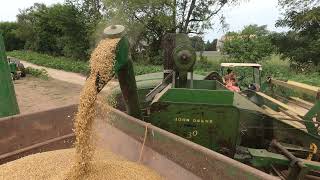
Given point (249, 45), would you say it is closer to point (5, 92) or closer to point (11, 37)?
point (5, 92)

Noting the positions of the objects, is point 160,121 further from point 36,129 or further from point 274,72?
point 274,72

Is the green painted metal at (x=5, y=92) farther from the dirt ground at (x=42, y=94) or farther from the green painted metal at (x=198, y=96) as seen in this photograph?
the dirt ground at (x=42, y=94)

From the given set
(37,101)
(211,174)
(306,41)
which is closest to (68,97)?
(37,101)

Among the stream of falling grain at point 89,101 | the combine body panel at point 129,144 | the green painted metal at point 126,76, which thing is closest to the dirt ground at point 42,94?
the combine body panel at point 129,144

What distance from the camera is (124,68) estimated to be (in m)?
3.12

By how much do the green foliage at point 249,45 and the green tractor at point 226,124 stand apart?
58.1 feet

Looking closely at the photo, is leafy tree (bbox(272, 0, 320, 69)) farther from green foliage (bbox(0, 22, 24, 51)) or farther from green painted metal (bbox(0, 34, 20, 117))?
green foliage (bbox(0, 22, 24, 51))

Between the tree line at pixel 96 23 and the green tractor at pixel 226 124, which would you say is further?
the tree line at pixel 96 23

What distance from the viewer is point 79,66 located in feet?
75.7

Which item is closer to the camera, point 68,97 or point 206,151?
point 206,151

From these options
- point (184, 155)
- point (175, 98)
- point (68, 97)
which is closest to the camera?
point (184, 155)

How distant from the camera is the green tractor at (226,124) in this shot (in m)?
3.65

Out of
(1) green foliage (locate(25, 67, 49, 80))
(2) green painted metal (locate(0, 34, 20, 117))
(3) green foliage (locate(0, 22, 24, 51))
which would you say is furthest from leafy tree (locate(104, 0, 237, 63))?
(3) green foliage (locate(0, 22, 24, 51))

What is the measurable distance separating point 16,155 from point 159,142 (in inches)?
58.1
